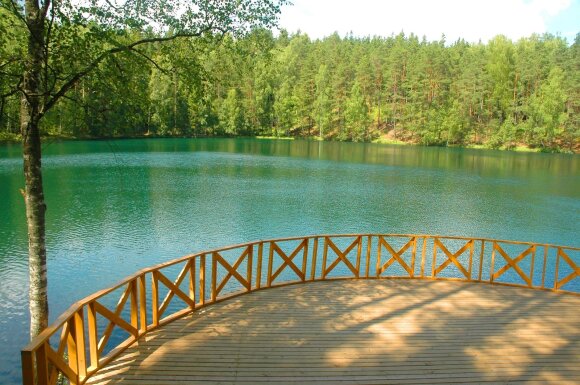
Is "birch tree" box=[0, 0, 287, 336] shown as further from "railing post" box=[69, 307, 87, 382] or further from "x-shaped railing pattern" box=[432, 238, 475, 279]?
"x-shaped railing pattern" box=[432, 238, 475, 279]

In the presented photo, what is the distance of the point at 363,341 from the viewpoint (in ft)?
23.5

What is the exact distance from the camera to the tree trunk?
21.9 ft

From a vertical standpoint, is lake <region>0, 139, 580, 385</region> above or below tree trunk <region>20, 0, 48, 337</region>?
below

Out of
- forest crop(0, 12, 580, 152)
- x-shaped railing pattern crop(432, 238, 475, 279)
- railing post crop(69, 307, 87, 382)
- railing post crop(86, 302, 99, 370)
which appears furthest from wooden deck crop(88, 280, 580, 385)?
forest crop(0, 12, 580, 152)

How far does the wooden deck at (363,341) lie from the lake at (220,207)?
4869mm

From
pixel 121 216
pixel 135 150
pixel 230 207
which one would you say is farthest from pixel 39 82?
pixel 135 150

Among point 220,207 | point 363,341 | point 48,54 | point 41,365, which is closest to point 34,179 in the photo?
point 48,54

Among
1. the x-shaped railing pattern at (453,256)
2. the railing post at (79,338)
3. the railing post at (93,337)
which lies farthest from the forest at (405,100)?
the railing post at (79,338)

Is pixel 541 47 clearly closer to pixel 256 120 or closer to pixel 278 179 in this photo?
pixel 256 120

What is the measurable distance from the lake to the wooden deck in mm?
4869

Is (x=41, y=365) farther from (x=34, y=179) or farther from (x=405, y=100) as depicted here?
(x=405, y=100)

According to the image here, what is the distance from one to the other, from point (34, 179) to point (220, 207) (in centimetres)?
1940

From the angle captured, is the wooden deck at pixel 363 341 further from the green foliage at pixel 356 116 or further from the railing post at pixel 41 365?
the green foliage at pixel 356 116

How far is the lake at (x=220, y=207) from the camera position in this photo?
52.0 feet
